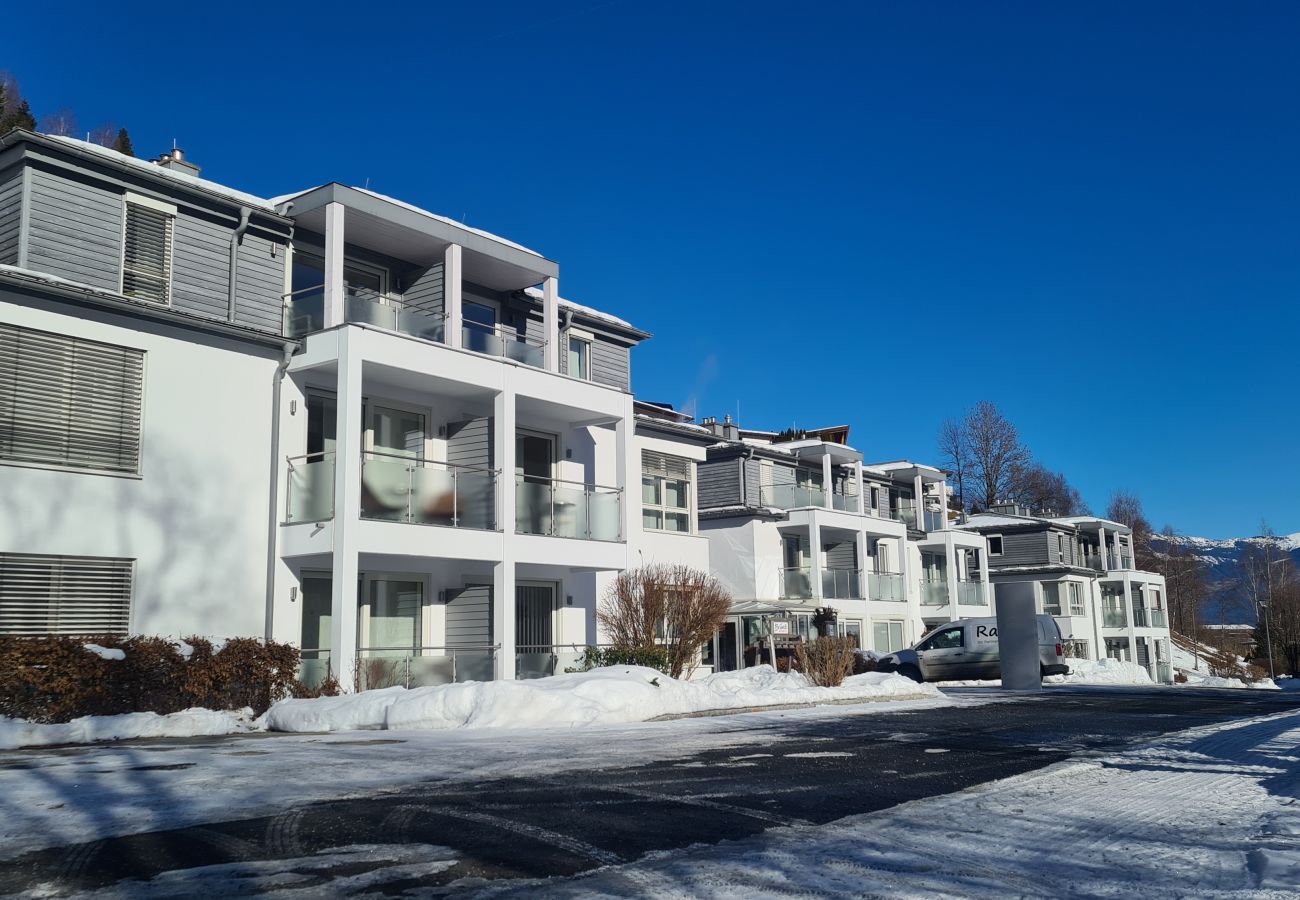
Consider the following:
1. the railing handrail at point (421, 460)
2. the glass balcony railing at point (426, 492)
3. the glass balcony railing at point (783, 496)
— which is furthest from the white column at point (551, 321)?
the glass balcony railing at point (783, 496)

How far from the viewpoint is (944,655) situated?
3134 cm

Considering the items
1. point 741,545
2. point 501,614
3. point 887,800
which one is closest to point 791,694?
point 501,614

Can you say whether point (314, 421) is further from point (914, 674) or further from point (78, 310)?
point (914, 674)

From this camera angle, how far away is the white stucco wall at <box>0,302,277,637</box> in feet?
54.7

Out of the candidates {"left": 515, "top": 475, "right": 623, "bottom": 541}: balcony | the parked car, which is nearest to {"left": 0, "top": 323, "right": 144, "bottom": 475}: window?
{"left": 515, "top": 475, "right": 623, "bottom": 541}: balcony

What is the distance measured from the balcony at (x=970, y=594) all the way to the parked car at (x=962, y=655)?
18359 mm

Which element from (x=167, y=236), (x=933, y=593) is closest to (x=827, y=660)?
(x=167, y=236)

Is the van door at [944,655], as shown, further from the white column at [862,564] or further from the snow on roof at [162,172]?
the snow on roof at [162,172]

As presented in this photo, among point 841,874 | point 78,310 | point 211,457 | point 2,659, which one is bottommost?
point 841,874

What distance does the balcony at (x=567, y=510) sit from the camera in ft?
75.4

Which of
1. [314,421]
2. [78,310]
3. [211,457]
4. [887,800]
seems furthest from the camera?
[314,421]

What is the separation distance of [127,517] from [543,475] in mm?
10023

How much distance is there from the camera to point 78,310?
17297mm

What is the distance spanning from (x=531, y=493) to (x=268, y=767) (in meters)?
13.3
